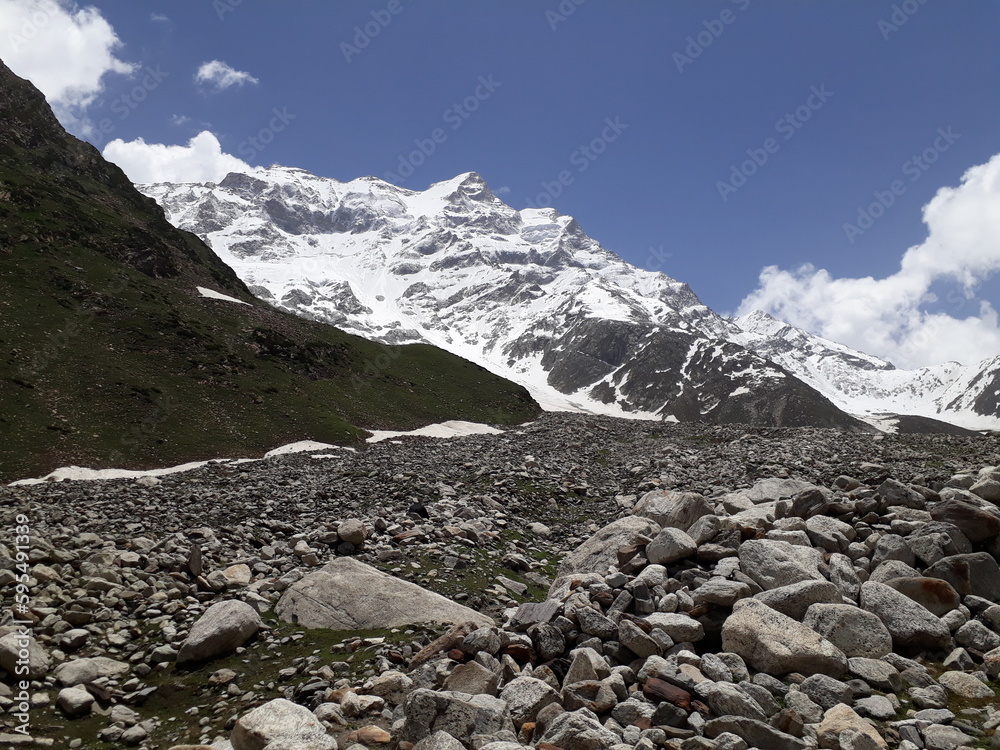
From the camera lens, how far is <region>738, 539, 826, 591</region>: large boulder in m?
10.4

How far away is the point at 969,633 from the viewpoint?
914cm

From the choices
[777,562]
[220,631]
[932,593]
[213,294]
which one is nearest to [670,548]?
[777,562]

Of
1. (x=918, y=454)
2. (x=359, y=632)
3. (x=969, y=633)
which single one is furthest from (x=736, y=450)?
(x=359, y=632)

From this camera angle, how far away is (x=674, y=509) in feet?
47.6

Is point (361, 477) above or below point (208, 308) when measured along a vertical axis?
below

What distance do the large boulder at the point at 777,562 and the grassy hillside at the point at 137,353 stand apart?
4307 centimetres

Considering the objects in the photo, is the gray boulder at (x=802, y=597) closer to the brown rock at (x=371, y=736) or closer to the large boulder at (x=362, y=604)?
the large boulder at (x=362, y=604)

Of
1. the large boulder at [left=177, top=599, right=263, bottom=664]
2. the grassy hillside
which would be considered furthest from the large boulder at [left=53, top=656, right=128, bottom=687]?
the grassy hillside

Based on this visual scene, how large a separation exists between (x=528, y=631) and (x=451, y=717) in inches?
105

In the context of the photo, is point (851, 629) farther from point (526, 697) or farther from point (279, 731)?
point (279, 731)

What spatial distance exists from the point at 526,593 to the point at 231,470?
27.0 metres

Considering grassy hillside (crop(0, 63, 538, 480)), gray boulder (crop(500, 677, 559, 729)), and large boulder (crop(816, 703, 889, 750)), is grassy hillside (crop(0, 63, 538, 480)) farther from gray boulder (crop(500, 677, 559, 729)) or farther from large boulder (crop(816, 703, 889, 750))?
large boulder (crop(816, 703, 889, 750))

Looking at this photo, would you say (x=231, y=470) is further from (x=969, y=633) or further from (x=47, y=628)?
(x=969, y=633)

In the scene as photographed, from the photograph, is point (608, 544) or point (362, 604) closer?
point (362, 604)
